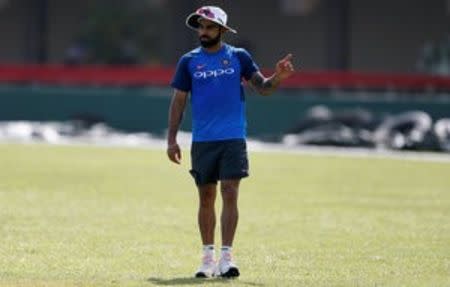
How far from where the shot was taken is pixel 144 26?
5216cm

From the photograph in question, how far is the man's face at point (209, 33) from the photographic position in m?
11.2

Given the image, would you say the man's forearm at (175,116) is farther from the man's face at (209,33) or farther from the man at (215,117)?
the man's face at (209,33)

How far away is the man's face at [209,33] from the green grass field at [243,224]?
1.85 metres

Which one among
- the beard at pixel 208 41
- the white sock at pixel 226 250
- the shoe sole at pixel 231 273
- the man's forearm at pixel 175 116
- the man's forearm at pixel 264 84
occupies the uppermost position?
the beard at pixel 208 41

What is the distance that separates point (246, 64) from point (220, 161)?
0.81 m

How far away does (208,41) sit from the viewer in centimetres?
1124

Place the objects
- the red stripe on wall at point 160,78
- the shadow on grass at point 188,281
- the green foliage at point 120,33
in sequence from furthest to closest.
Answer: the green foliage at point 120,33, the red stripe on wall at point 160,78, the shadow on grass at point 188,281

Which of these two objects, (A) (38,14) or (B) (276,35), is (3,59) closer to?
(A) (38,14)

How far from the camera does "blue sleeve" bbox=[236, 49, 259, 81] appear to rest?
11422 millimetres

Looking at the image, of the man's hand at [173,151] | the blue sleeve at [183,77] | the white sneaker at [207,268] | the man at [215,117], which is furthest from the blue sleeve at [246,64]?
the white sneaker at [207,268]

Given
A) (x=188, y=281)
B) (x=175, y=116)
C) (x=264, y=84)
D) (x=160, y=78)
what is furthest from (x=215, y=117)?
(x=160, y=78)

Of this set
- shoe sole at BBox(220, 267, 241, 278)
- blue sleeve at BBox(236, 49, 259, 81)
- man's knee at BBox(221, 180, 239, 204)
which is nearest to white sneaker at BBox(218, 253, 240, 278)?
shoe sole at BBox(220, 267, 241, 278)

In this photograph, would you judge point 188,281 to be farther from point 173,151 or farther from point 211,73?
point 211,73

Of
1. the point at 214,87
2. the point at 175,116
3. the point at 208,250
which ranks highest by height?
the point at 214,87
